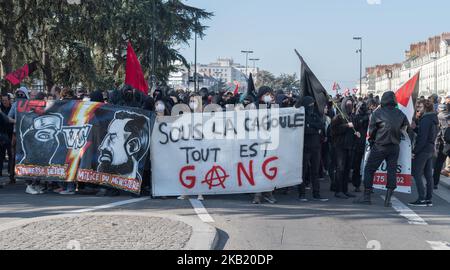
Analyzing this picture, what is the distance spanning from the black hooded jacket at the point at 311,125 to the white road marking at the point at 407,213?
161cm

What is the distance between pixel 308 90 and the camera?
1134 cm

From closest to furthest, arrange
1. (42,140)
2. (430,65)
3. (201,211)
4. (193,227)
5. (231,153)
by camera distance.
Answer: (193,227), (201,211), (231,153), (42,140), (430,65)

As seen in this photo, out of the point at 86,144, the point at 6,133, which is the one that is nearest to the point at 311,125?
the point at 86,144

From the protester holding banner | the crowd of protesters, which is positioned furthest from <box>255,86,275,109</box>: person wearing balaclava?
the protester holding banner

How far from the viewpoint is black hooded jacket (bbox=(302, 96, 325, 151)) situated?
36.1 ft

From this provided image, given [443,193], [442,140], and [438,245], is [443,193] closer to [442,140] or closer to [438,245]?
[442,140]

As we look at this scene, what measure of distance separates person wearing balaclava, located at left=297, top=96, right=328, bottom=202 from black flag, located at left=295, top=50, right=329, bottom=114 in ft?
0.53

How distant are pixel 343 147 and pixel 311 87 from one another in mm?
1368

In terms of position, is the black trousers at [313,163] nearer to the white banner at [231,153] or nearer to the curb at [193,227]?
the white banner at [231,153]

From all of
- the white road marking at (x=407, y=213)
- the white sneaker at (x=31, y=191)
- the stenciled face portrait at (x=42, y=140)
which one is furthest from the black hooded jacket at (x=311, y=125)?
the white sneaker at (x=31, y=191)

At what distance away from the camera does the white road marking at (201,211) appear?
9.08m

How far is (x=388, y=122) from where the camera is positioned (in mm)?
10484

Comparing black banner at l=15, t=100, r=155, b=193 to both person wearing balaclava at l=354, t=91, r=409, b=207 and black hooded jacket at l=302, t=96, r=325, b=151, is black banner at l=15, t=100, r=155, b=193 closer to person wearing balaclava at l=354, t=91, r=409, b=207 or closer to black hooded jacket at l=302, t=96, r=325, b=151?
black hooded jacket at l=302, t=96, r=325, b=151

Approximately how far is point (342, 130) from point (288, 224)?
3.48 metres
